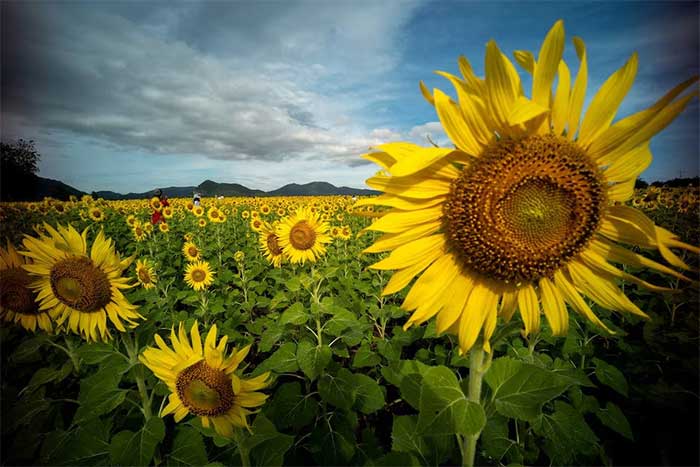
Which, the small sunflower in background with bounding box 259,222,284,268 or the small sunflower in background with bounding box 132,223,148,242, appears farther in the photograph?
the small sunflower in background with bounding box 132,223,148,242

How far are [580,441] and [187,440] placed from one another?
3090 mm

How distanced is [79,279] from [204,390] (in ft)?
5.10

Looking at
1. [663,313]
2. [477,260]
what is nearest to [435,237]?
[477,260]

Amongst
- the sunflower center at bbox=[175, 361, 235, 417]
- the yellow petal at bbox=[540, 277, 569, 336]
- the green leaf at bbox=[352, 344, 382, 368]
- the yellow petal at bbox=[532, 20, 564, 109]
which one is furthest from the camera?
A: the green leaf at bbox=[352, 344, 382, 368]

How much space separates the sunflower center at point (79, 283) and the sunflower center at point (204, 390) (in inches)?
44.8

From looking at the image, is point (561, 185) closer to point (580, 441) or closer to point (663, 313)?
point (580, 441)

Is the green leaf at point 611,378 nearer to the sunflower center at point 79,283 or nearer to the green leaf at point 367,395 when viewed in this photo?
the green leaf at point 367,395

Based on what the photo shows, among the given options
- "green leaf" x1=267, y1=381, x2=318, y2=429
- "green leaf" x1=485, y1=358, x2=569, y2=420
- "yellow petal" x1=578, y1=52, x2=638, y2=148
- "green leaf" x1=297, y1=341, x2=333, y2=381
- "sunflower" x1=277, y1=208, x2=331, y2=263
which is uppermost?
"yellow petal" x1=578, y1=52, x2=638, y2=148

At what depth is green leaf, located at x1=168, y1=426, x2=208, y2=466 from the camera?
2.24 meters

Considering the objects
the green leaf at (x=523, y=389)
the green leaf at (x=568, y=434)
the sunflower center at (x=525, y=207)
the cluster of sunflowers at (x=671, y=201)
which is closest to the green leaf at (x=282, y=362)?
the green leaf at (x=523, y=389)

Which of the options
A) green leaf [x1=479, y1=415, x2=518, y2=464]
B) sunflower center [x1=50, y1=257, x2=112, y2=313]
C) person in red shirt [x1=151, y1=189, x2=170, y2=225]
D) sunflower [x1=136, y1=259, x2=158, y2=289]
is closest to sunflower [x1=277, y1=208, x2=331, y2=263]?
sunflower [x1=136, y1=259, x2=158, y2=289]

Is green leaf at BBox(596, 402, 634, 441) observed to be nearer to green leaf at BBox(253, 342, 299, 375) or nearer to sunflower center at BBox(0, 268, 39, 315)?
green leaf at BBox(253, 342, 299, 375)

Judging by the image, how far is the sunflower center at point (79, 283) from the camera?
2.54 metres

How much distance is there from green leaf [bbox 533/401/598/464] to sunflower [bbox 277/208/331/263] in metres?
3.86
